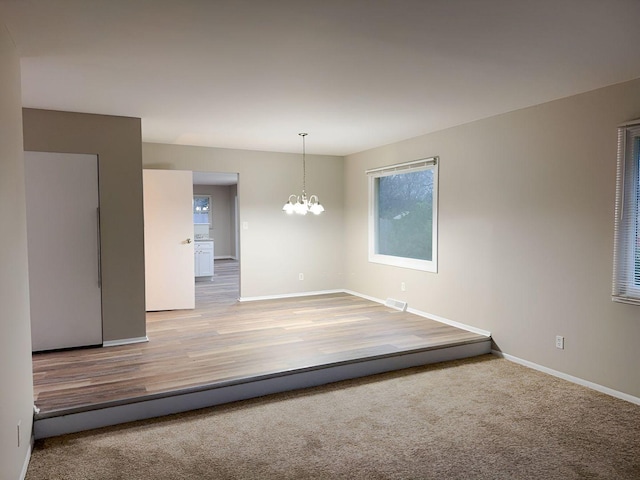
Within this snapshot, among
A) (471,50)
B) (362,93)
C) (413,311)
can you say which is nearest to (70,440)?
(362,93)

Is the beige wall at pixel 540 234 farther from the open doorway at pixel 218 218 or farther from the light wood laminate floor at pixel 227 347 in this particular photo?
the open doorway at pixel 218 218

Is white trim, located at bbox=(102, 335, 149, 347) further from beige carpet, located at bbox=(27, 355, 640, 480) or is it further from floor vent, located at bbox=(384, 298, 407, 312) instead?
floor vent, located at bbox=(384, 298, 407, 312)

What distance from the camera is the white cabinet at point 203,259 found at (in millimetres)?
9648

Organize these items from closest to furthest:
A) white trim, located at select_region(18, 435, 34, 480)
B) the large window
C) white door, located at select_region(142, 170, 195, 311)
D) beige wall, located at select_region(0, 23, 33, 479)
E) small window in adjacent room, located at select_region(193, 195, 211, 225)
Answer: beige wall, located at select_region(0, 23, 33, 479)
white trim, located at select_region(18, 435, 34, 480)
the large window
white door, located at select_region(142, 170, 195, 311)
small window in adjacent room, located at select_region(193, 195, 211, 225)

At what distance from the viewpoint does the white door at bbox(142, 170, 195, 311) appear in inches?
233

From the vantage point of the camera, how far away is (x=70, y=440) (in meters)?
2.87

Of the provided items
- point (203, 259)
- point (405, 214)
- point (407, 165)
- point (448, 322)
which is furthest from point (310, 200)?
point (203, 259)

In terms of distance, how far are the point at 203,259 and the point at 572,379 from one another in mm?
7642

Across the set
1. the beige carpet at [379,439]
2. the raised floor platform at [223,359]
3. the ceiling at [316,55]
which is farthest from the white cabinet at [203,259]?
the beige carpet at [379,439]

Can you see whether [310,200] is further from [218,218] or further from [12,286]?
[218,218]

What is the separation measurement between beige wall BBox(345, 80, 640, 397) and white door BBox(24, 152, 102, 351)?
3.83 m

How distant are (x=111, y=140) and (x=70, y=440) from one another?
2.82 metres

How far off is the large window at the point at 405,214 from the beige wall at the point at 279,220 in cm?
88

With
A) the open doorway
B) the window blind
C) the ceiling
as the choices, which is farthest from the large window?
the open doorway
